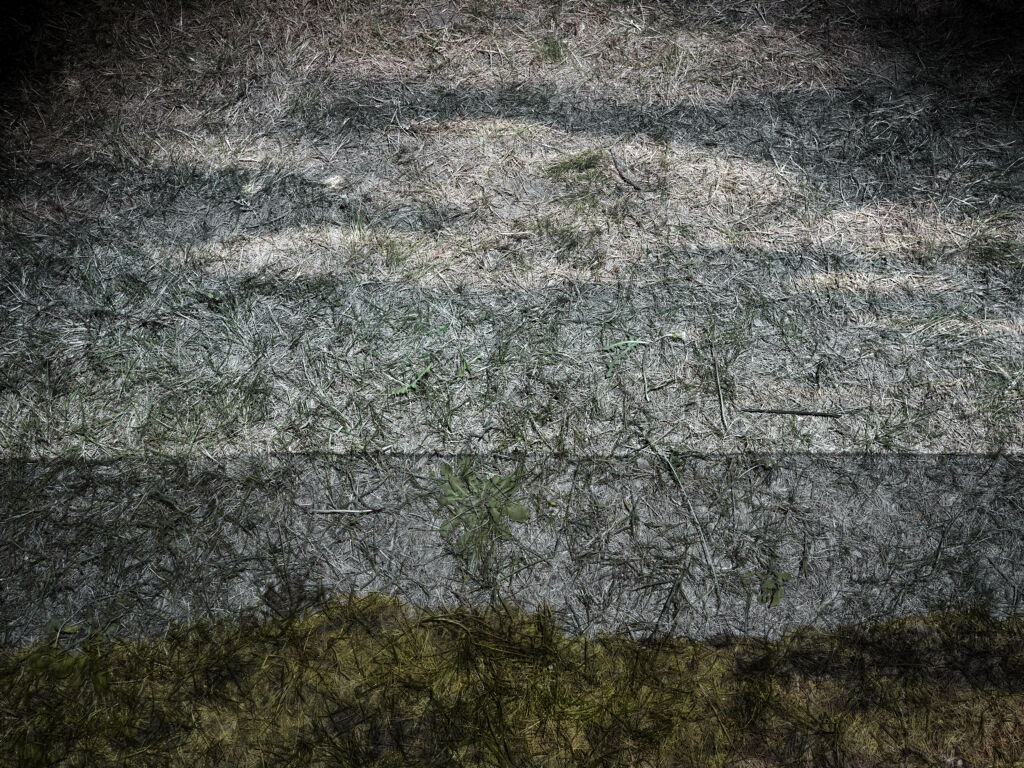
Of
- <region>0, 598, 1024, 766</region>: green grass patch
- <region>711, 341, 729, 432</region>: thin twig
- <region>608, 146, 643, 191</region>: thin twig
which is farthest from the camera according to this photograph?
<region>608, 146, 643, 191</region>: thin twig

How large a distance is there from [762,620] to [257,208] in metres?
1.81

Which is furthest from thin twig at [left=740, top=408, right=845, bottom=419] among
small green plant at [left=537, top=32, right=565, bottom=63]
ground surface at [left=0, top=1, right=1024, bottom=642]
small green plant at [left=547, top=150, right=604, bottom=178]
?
small green plant at [left=537, top=32, right=565, bottom=63]

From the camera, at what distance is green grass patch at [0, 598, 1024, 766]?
1.52 metres

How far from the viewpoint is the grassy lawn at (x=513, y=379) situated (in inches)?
62.0

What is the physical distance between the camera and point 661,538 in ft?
5.60

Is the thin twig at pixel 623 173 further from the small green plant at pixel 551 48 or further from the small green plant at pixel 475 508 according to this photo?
the small green plant at pixel 475 508

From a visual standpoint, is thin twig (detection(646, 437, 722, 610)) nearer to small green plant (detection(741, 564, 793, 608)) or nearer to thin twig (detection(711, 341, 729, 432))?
small green plant (detection(741, 564, 793, 608))

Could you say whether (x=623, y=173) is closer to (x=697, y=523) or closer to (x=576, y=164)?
(x=576, y=164)

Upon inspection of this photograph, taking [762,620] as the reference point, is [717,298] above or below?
above

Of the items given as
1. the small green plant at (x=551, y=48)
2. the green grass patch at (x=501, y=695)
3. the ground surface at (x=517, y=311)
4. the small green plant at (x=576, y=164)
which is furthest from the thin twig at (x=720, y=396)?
the small green plant at (x=551, y=48)

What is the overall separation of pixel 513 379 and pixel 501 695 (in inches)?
30.6

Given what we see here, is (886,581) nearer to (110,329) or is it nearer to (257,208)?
(257,208)

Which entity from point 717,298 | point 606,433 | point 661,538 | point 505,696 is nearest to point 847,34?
point 717,298

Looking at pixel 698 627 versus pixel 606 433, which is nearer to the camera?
pixel 698 627
